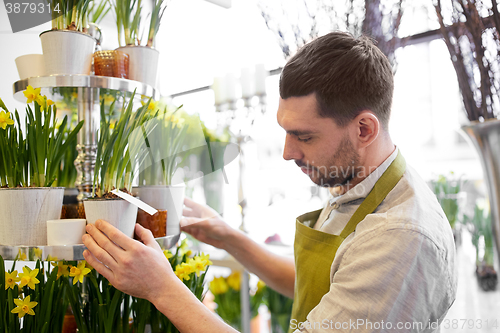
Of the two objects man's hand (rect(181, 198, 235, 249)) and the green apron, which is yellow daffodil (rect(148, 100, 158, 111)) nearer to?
man's hand (rect(181, 198, 235, 249))

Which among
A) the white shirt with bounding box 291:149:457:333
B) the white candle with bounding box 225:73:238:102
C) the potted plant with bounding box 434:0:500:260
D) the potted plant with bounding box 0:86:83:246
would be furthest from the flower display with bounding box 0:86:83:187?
the potted plant with bounding box 434:0:500:260

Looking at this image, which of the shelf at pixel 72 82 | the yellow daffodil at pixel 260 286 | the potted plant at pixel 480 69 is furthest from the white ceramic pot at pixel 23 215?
the yellow daffodil at pixel 260 286

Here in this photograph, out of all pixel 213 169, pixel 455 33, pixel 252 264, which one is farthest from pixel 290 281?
pixel 455 33

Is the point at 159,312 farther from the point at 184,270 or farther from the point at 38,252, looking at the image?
the point at 38,252

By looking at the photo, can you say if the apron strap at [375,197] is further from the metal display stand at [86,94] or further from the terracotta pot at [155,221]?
the metal display stand at [86,94]

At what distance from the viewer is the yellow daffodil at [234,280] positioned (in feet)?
5.81

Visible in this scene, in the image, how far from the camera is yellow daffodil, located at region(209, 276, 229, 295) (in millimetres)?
1817

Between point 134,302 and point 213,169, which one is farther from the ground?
point 213,169

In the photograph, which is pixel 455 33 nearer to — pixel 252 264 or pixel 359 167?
pixel 359 167

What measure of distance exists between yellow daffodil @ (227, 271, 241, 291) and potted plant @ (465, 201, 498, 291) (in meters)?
1.02

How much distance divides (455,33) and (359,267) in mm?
752

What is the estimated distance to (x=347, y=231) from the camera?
85 cm

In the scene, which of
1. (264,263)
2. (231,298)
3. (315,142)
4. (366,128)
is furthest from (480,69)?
(231,298)

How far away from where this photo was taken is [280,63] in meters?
1.14
